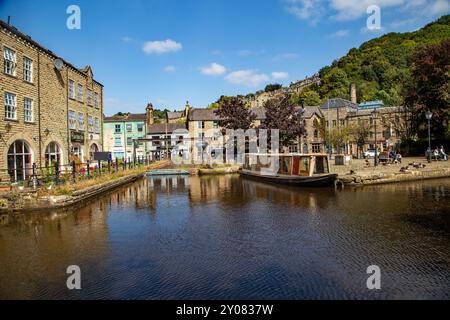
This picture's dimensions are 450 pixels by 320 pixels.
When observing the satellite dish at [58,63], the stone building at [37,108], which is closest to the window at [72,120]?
the stone building at [37,108]

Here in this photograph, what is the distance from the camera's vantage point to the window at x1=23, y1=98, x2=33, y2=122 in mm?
18672

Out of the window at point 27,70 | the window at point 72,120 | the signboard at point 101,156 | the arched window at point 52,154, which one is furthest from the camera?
the window at point 72,120

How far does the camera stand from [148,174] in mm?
32406

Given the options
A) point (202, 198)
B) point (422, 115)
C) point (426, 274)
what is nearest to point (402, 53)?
point (422, 115)

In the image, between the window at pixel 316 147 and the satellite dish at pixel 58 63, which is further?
the window at pixel 316 147

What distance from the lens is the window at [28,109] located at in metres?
18.7

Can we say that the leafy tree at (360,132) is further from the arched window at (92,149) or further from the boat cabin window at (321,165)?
the arched window at (92,149)

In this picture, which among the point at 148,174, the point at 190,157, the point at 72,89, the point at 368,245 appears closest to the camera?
the point at 368,245

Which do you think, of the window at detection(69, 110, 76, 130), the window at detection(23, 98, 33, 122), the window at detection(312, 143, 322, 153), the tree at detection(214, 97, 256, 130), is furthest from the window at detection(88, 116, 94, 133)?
the window at detection(312, 143, 322, 153)

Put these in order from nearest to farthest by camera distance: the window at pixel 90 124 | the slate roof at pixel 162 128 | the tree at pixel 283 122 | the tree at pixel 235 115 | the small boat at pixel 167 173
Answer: the window at pixel 90 124 < the small boat at pixel 167 173 < the tree at pixel 235 115 < the tree at pixel 283 122 < the slate roof at pixel 162 128

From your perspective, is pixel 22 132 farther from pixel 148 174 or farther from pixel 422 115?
pixel 422 115

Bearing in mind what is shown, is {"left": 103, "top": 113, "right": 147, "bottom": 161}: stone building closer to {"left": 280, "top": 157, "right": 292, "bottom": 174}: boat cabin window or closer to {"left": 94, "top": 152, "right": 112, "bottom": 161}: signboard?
{"left": 94, "top": 152, "right": 112, "bottom": 161}: signboard

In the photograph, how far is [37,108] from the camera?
19797mm
